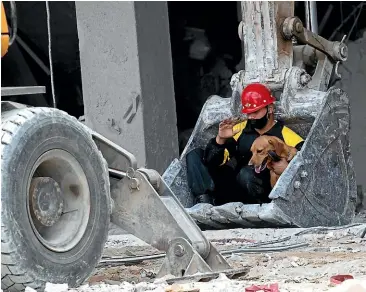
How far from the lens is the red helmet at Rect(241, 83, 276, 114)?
727 cm

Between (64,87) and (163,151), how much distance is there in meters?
2.71

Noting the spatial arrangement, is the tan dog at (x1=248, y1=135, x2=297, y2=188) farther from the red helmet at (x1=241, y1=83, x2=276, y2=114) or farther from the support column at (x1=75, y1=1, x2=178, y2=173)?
the support column at (x1=75, y1=1, x2=178, y2=173)

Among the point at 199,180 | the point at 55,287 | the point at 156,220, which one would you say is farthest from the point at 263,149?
the point at 55,287

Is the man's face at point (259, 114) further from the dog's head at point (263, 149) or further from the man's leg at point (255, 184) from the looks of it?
the man's leg at point (255, 184)

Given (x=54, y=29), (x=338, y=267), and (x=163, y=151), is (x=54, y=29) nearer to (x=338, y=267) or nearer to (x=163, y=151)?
(x=163, y=151)

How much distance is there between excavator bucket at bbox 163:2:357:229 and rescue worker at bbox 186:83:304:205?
0.14 m

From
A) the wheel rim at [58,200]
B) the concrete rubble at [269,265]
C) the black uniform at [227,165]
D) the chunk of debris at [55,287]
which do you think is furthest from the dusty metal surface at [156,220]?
the black uniform at [227,165]

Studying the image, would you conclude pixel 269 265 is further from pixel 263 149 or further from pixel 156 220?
pixel 263 149

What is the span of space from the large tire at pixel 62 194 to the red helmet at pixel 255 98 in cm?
298

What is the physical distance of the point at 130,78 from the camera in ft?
26.6

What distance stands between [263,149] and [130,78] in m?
1.57

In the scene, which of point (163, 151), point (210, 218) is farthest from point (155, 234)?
point (163, 151)

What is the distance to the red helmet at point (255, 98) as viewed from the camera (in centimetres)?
727

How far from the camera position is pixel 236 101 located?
7695 millimetres
